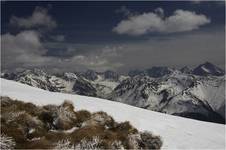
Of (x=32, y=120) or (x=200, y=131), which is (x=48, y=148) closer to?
(x=32, y=120)

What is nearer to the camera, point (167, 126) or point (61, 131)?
point (61, 131)

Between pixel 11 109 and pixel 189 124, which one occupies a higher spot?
pixel 11 109

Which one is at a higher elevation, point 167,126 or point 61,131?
point 61,131

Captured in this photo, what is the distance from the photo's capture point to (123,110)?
34594 mm

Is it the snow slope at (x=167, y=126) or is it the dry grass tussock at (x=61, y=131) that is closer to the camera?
the dry grass tussock at (x=61, y=131)

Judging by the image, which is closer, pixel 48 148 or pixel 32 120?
pixel 48 148

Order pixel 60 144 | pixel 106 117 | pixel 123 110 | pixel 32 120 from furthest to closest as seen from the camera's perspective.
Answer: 1. pixel 123 110
2. pixel 106 117
3. pixel 32 120
4. pixel 60 144

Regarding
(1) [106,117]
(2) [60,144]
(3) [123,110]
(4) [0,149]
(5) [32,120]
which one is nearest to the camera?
(4) [0,149]

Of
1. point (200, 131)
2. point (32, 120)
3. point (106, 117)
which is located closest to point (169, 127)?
point (200, 131)

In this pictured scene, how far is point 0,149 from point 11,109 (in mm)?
5934

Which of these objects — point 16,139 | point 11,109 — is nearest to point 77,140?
point 16,139

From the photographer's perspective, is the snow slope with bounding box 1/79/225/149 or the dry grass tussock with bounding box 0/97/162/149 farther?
the snow slope with bounding box 1/79/225/149

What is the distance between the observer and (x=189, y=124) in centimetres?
3575

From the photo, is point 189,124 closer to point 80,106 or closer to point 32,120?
point 80,106
